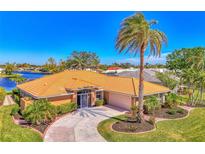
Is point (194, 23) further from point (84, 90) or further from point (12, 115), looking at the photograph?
point (12, 115)

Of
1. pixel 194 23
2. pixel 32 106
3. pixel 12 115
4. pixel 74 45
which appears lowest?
pixel 12 115

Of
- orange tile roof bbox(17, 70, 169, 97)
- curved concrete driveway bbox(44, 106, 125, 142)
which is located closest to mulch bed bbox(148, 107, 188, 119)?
orange tile roof bbox(17, 70, 169, 97)

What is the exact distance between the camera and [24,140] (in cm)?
1258

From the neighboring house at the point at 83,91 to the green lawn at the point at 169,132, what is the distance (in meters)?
4.47

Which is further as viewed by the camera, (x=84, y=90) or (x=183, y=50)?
(x=183, y=50)

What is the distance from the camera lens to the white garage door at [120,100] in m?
20.6

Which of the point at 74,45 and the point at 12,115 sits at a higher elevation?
the point at 74,45

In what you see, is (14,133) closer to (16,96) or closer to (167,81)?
(16,96)

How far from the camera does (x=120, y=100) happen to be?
70.7ft

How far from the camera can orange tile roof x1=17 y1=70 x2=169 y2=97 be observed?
19.4 meters

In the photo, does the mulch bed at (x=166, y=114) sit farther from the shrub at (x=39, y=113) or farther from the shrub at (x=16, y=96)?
the shrub at (x=16, y=96)
